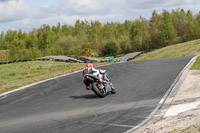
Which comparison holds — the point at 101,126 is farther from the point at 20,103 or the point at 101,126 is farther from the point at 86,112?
the point at 20,103

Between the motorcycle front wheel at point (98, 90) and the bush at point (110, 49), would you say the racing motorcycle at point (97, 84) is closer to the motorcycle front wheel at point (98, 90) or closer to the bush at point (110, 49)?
the motorcycle front wheel at point (98, 90)

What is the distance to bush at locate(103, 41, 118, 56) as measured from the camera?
96.5 metres

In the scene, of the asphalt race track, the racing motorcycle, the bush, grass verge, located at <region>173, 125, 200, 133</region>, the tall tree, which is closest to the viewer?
grass verge, located at <region>173, 125, 200, 133</region>

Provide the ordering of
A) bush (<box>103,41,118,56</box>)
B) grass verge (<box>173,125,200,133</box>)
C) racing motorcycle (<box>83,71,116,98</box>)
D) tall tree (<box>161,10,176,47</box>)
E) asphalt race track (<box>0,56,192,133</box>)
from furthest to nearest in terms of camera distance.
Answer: bush (<box>103,41,118,56</box>), tall tree (<box>161,10,176,47</box>), racing motorcycle (<box>83,71,116,98</box>), asphalt race track (<box>0,56,192,133</box>), grass verge (<box>173,125,200,133</box>)

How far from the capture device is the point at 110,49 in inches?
3821

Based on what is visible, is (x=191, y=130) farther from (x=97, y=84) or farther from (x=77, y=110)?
(x=97, y=84)

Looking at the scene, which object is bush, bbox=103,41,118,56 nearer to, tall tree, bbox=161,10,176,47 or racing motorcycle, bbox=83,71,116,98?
tall tree, bbox=161,10,176,47

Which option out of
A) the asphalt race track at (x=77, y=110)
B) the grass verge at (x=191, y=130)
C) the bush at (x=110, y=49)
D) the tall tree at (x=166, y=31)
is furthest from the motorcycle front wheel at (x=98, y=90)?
the bush at (x=110, y=49)

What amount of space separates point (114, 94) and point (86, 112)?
141 inches

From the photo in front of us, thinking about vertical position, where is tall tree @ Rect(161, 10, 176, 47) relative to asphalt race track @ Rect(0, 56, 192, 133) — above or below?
above

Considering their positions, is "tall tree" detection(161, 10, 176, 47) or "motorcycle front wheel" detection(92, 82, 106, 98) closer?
"motorcycle front wheel" detection(92, 82, 106, 98)

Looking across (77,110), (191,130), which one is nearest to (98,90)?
(77,110)

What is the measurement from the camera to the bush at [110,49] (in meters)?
96.5

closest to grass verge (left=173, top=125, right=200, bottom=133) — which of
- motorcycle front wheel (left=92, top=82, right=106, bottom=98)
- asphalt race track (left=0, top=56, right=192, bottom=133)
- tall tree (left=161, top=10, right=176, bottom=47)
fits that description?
asphalt race track (left=0, top=56, right=192, bottom=133)
